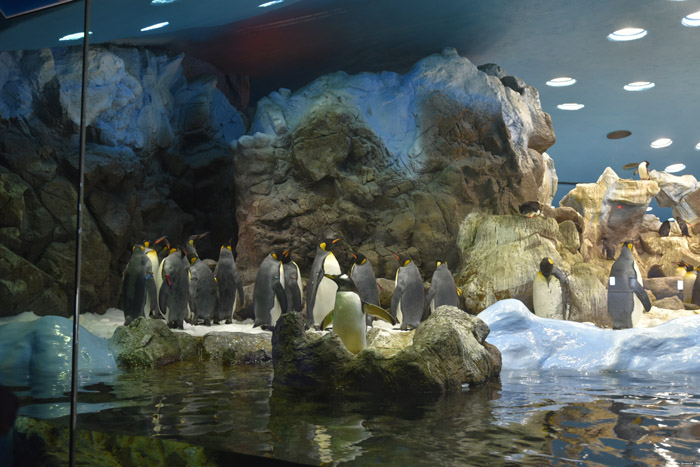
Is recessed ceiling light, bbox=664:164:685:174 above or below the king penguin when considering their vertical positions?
above

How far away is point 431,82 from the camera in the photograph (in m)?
8.05

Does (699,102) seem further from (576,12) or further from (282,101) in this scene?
(282,101)

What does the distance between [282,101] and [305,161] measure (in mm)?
929

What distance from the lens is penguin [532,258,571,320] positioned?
6418 millimetres

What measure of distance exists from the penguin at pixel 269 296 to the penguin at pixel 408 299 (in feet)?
4.38

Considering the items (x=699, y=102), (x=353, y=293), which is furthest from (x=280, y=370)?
(x=699, y=102)

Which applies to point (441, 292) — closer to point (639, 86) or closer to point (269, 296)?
point (269, 296)

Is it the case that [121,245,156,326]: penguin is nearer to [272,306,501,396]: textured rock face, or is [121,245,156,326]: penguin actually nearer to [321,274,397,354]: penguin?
[321,274,397,354]: penguin

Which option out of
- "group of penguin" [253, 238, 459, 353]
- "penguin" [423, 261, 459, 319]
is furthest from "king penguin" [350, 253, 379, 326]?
"penguin" [423, 261, 459, 319]

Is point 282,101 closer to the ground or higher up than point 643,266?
higher up

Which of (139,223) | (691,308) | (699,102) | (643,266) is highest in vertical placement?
(699,102)

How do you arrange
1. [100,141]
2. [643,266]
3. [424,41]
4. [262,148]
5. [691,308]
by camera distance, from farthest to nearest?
[262,148], [100,141], [424,41], [643,266], [691,308]

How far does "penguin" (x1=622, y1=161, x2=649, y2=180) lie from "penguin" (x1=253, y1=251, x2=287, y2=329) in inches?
160

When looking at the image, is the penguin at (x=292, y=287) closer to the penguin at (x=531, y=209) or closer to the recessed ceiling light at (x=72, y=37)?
the penguin at (x=531, y=209)
